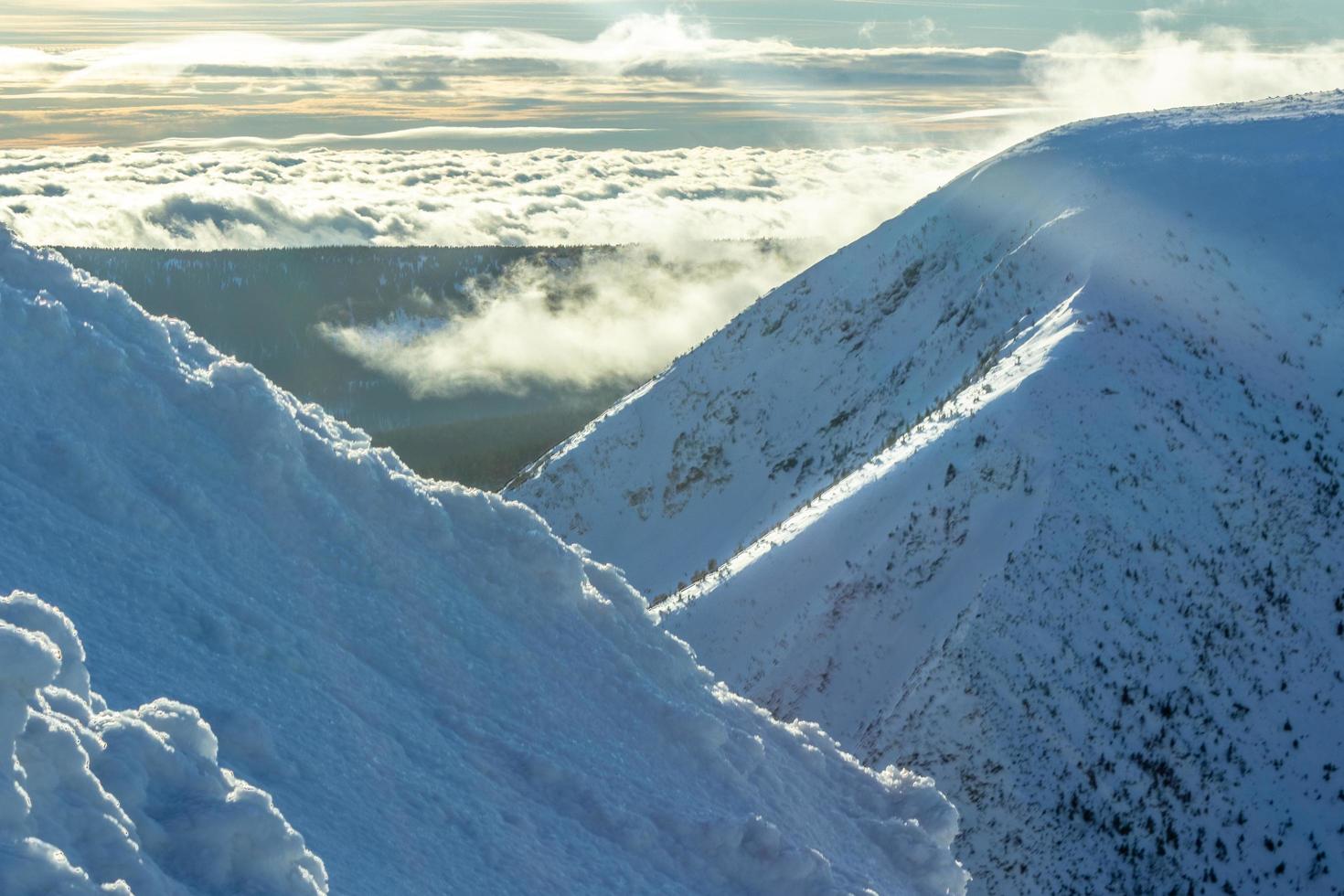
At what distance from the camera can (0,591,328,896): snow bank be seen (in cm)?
396

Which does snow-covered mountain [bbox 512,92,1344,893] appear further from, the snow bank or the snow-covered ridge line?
the snow bank

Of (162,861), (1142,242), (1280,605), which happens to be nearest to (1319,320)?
(1142,242)

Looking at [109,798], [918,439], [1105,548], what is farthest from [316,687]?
[918,439]

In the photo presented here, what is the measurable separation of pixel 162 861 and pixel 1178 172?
1723 inches

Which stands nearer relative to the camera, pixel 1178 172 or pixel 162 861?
pixel 162 861

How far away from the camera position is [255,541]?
22.4 ft

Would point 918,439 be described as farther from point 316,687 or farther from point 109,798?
point 109,798

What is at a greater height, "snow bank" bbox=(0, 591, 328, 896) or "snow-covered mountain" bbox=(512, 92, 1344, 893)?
"snow bank" bbox=(0, 591, 328, 896)

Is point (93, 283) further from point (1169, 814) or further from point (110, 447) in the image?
point (1169, 814)

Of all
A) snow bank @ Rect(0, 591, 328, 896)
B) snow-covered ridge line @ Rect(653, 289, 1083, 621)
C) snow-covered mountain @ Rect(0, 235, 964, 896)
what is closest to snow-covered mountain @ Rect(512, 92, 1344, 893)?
snow-covered ridge line @ Rect(653, 289, 1083, 621)

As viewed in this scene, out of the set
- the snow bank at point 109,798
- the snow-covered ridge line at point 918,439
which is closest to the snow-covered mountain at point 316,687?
the snow bank at point 109,798

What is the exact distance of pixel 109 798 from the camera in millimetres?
4293

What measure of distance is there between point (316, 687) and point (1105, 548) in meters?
22.8

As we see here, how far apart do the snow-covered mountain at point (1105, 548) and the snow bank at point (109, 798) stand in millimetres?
19337
